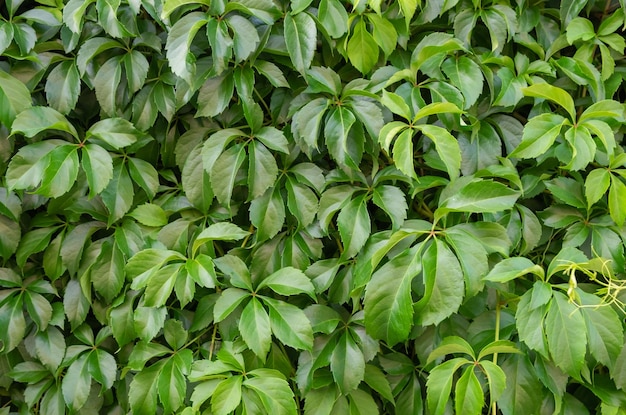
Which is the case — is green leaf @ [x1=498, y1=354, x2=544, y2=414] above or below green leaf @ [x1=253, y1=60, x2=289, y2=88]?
below

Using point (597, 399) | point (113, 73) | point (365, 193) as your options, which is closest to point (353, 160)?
point (365, 193)

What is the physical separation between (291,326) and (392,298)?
19cm

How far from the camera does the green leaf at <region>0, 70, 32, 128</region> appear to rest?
3.88ft

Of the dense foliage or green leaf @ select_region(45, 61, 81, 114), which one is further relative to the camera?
green leaf @ select_region(45, 61, 81, 114)

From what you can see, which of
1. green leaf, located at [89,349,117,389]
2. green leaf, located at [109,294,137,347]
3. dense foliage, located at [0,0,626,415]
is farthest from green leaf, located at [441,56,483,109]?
green leaf, located at [89,349,117,389]

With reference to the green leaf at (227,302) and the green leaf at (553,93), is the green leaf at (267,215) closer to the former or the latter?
the green leaf at (227,302)

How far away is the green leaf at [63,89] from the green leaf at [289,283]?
54 cm

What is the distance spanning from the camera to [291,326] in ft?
3.52

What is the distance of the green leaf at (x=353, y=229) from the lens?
1084mm

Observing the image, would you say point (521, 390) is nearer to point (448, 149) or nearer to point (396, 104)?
point (448, 149)

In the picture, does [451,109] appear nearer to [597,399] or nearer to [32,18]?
[597,399]

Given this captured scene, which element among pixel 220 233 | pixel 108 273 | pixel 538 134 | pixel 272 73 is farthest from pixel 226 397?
pixel 538 134

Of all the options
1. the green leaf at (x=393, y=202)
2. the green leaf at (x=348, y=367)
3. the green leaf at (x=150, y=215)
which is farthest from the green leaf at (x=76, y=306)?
the green leaf at (x=393, y=202)

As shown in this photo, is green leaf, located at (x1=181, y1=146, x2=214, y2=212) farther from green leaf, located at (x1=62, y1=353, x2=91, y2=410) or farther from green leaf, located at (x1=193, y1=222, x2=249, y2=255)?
green leaf, located at (x1=62, y1=353, x2=91, y2=410)
